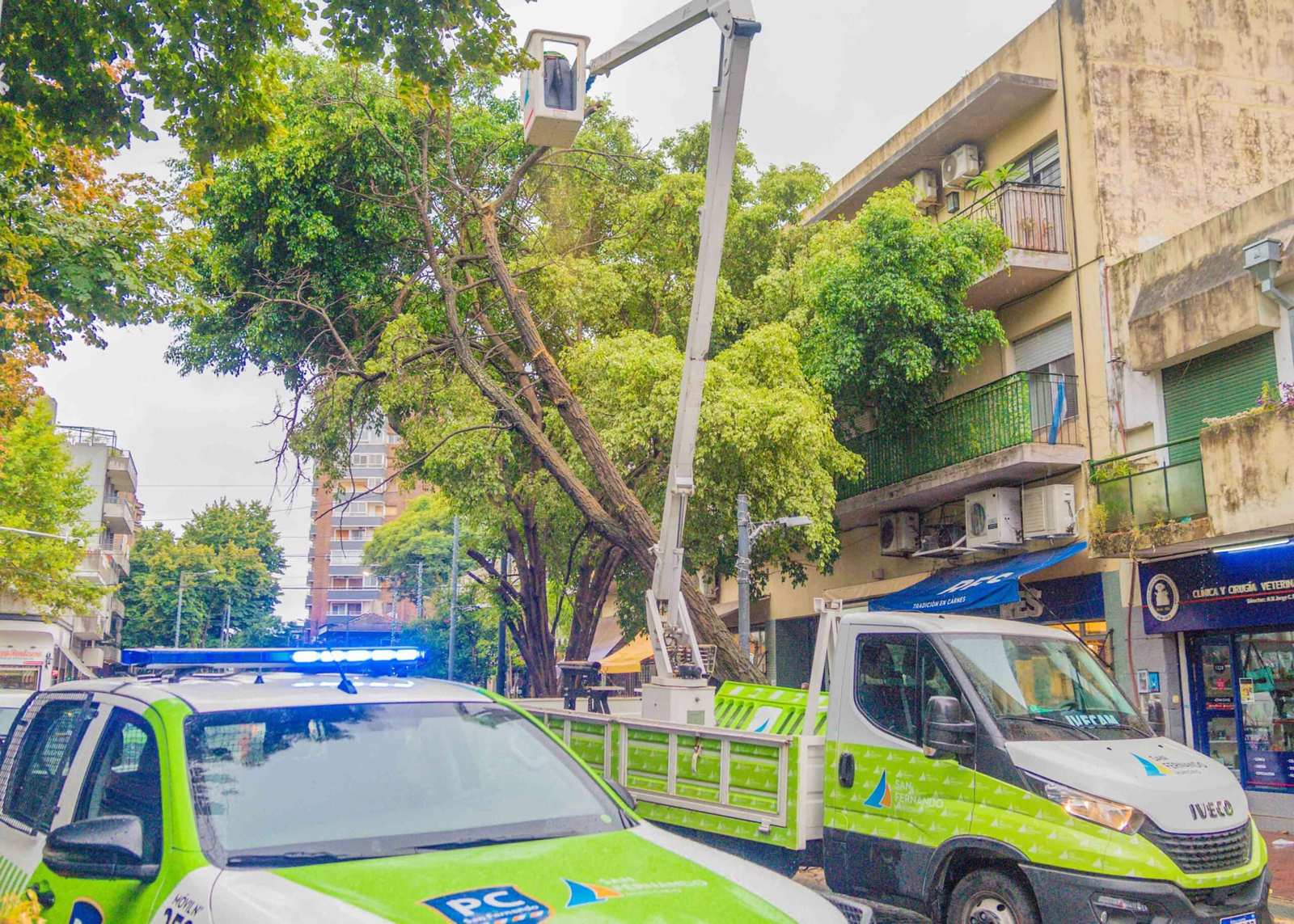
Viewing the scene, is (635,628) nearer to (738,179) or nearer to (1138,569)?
(738,179)

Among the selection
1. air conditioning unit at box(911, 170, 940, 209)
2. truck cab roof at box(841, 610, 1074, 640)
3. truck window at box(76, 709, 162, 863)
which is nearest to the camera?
truck window at box(76, 709, 162, 863)

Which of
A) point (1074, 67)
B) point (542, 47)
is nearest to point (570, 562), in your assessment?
point (1074, 67)

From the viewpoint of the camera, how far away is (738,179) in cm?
2197

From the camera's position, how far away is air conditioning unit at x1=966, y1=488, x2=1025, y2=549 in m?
17.4

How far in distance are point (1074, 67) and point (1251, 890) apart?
14476 mm

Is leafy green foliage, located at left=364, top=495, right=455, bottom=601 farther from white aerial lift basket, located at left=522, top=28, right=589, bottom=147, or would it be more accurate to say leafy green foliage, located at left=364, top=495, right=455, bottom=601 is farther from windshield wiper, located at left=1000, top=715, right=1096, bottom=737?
windshield wiper, located at left=1000, top=715, right=1096, bottom=737

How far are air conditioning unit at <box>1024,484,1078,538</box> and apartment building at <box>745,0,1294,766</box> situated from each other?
3 cm

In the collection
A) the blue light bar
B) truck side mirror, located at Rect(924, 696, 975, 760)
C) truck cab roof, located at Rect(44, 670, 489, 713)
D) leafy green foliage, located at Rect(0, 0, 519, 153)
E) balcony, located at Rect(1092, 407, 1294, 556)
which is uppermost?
leafy green foliage, located at Rect(0, 0, 519, 153)

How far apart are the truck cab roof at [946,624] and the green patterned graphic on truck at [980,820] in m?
0.81

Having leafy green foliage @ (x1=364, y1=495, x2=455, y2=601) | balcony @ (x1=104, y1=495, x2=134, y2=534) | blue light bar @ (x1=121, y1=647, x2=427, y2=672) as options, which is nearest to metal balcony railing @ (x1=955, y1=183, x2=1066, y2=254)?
blue light bar @ (x1=121, y1=647, x2=427, y2=672)

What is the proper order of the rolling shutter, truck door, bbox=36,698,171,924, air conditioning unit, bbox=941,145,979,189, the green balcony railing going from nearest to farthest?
truck door, bbox=36,698,171,924 < the rolling shutter < the green balcony railing < air conditioning unit, bbox=941,145,979,189

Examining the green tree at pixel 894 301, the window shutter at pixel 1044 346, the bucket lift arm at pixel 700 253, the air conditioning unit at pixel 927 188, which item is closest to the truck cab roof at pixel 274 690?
the bucket lift arm at pixel 700 253

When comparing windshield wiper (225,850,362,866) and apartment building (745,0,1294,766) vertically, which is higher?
apartment building (745,0,1294,766)

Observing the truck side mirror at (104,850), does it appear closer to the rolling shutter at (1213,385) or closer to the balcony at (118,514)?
the rolling shutter at (1213,385)
